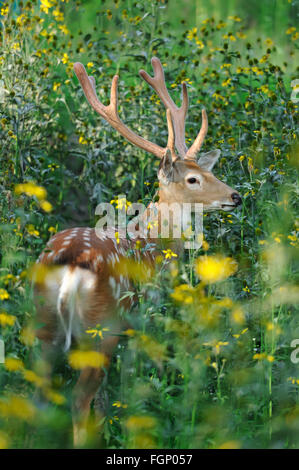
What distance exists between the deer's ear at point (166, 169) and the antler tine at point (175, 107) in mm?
431

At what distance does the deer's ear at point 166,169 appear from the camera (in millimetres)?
4906

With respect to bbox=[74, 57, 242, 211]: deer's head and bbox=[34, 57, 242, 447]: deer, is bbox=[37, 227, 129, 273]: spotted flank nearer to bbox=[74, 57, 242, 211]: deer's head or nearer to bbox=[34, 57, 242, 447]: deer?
bbox=[34, 57, 242, 447]: deer

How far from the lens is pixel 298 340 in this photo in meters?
3.75

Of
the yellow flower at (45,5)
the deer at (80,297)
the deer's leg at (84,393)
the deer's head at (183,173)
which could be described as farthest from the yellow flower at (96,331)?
the yellow flower at (45,5)

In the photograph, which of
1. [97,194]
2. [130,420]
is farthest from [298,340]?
[97,194]

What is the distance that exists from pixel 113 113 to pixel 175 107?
572 millimetres

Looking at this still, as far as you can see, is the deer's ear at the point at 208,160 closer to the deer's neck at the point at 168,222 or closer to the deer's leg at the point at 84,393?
the deer's neck at the point at 168,222

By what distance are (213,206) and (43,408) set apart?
79.7 inches

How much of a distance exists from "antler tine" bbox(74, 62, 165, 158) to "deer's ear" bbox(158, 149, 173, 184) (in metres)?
0.40

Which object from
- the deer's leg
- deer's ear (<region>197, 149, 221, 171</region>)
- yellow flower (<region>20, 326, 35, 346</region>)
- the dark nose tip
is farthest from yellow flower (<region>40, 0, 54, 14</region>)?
yellow flower (<region>20, 326, 35, 346</region>)

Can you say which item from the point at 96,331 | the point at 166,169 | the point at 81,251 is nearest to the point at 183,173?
the point at 166,169

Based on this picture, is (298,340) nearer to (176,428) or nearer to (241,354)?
(241,354)

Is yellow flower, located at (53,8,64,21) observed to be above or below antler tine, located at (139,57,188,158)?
above

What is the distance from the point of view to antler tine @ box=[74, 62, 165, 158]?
544 cm
